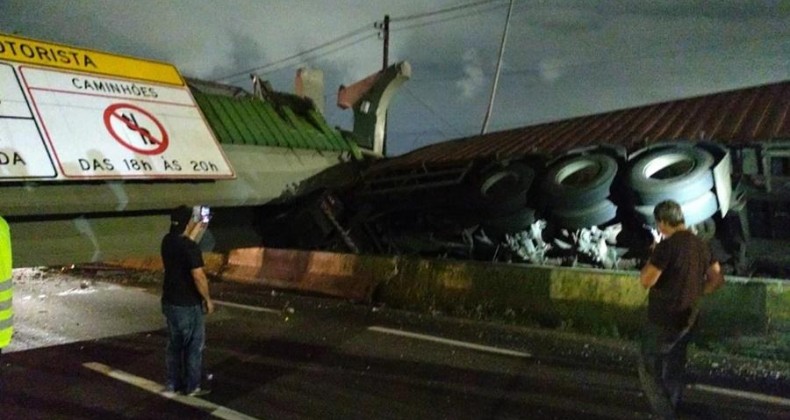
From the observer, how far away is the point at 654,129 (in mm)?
11406

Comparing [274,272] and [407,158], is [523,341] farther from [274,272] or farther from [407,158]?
[407,158]

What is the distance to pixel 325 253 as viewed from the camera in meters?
11.5

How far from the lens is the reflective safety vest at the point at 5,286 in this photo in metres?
3.70

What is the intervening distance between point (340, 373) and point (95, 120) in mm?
5850

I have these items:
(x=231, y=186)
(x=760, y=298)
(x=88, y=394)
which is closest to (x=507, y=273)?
(x=760, y=298)

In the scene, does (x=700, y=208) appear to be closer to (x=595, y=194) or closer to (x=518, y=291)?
(x=595, y=194)

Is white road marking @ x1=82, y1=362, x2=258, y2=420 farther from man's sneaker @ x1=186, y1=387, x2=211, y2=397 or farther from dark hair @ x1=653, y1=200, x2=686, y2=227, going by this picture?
dark hair @ x1=653, y1=200, x2=686, y2=227

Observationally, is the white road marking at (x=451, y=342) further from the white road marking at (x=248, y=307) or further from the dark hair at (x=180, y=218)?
the dark hair at (x=180, y=218)

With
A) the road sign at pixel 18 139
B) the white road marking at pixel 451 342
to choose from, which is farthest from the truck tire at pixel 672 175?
the road sign at pixel 18 139

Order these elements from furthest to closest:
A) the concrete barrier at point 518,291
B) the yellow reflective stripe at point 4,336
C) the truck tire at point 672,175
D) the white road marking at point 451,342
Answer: the truck tire at point 672,175, the concrete barrier at point 518,291, the white road marking at point 451,342, the yellow reflective stripe at point 4,336

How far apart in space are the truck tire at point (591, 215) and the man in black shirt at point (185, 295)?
600 cm

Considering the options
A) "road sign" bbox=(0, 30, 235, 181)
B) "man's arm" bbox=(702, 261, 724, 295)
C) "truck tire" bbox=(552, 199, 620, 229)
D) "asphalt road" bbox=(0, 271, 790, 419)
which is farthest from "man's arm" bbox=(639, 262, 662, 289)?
"road sign" bbox=(0, 30, 235, 181)

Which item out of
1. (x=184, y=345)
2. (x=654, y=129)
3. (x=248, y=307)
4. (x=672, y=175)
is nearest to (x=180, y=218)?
(x=184, y=345)

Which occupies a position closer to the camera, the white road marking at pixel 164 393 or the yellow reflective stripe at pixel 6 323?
the yellow reflective stripe at pixel 6 323
